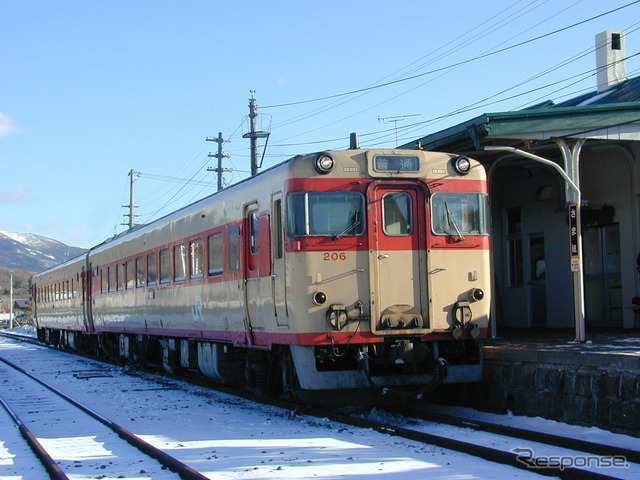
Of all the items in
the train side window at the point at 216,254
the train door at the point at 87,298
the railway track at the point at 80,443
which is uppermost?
the train side window at the point at 216,254

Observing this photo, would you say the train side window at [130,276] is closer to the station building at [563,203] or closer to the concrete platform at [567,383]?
the station building at [563,203]

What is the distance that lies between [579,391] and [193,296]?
22.7ft

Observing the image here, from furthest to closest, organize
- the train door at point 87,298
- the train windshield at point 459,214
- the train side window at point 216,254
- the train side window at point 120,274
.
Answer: the train door at point 87,298 → the train side window at point 120,274 → the train side window at point 216,254 → the train windshield at point 459,214

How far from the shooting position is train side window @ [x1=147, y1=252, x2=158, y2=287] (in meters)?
16.8

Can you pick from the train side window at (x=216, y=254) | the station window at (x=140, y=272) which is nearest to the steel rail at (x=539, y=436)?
the train side window at (x=216, y=254)

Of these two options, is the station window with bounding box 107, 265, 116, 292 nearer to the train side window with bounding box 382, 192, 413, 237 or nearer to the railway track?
the railway track

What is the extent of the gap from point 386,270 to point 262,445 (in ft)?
8.70

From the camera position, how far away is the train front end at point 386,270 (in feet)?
32.8

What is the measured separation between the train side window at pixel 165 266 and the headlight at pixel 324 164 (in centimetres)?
632

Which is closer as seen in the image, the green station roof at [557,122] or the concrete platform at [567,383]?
the concrete platform at [567,383]

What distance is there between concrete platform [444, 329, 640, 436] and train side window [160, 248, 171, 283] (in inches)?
250

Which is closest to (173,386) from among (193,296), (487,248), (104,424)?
(193,296)

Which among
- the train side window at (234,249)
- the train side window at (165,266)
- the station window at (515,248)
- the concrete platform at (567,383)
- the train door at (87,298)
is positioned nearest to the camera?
the concrete platform at (567,383)

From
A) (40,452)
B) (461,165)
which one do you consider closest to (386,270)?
(461,165)
